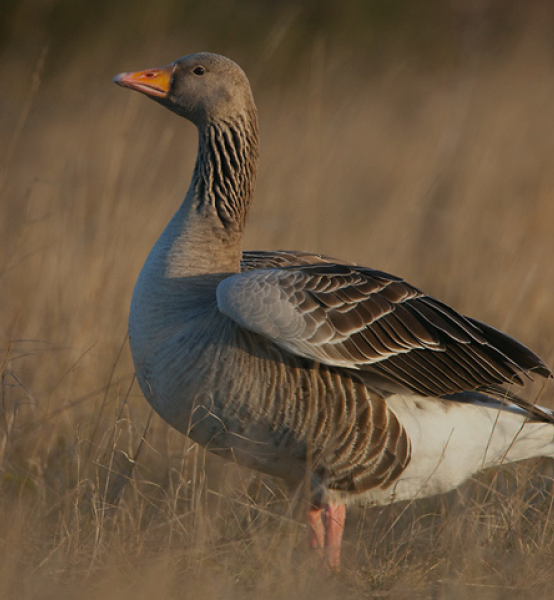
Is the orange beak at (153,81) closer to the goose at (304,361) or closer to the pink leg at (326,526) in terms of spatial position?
the goose at (304,361)

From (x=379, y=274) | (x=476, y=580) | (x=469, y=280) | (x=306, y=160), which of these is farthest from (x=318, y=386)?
(x=306, y=160)

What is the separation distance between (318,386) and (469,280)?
379 cm

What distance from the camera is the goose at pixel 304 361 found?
3.68 m

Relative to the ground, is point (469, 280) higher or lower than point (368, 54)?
lower

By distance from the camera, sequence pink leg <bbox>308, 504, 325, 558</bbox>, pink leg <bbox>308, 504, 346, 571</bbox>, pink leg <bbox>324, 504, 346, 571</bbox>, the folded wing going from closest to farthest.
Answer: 1. the folded wing
2. pink leg <bbox>324, 504, 346, 571</bbox>
3. pink leg <bbox>308, 504, 346, 571</bbox>
4. pink leg <bbox>308, 504, 325, 558</bbox>

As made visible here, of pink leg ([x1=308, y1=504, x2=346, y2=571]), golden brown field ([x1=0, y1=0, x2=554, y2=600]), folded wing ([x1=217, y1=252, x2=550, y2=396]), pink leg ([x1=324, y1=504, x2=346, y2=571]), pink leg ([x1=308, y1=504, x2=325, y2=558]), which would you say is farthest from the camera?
pink leg ([x1=308, y1=504, x2=325, y2=558])

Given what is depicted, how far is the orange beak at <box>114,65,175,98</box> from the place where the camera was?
428 centimetres

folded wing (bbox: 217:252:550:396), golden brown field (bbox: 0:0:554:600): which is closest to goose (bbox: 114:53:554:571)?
folded wing (bbox: 217:252:550:396)

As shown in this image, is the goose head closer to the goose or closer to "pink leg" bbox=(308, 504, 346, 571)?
the goose

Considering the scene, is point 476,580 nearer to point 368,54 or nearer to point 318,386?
point 318,386

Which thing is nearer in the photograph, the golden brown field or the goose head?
the golden brown field

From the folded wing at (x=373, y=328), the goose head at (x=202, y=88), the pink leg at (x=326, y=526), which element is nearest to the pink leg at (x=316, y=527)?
the pink leg at (x=326, y=526)

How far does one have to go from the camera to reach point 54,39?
1126cm

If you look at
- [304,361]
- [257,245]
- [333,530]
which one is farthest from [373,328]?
[257,245]
